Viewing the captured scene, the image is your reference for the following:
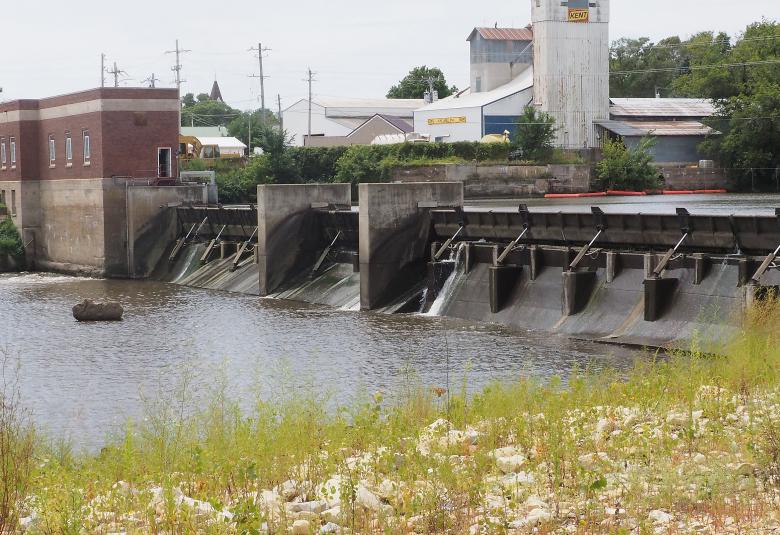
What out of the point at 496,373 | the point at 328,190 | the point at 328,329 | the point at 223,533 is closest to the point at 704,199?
the point at 328,190

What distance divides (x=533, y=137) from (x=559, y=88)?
5.61m

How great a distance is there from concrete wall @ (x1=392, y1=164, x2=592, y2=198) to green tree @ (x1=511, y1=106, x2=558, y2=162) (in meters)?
1.18

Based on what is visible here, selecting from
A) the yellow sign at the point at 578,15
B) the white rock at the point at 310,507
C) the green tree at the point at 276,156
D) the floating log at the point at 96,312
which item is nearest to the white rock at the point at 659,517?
the white rock at the point at 310,507

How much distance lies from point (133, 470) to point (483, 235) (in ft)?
73.5

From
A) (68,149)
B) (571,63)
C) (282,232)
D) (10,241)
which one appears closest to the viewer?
(282,232)

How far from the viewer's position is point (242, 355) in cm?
2672

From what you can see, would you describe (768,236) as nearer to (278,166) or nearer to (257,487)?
(257,487)

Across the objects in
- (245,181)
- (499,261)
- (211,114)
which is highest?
(211,114)

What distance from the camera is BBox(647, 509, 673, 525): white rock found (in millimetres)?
9227

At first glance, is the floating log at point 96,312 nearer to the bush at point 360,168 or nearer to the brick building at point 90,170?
the brick building at point 90,170

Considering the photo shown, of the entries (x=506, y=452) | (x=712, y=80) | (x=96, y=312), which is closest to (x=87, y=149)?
(x=96, y=312)

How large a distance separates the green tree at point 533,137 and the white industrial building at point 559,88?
211 cm

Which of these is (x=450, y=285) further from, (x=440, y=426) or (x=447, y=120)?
(x=447, y=120)

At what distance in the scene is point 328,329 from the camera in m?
30.6
